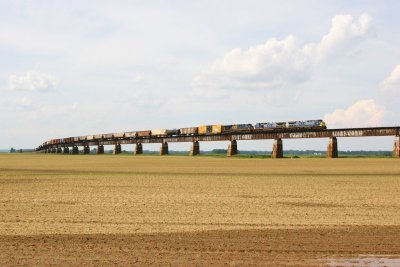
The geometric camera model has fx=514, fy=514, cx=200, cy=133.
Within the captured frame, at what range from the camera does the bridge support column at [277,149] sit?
243ft

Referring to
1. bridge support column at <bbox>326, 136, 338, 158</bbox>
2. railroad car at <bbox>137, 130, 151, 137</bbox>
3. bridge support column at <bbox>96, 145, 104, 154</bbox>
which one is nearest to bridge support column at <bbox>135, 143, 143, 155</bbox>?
railroad car at <bbox>137, 130, 151, 137</bbox>

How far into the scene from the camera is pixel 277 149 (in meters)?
75.1

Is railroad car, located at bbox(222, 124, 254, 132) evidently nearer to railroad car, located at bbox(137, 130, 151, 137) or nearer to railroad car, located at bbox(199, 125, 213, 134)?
railroad car, located at bbox(199, 125, 213, 134)

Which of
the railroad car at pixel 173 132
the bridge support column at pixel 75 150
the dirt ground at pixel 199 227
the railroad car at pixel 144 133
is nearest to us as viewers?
Result: the dirt ground at pixel 199 227

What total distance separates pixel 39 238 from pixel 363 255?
281 inches

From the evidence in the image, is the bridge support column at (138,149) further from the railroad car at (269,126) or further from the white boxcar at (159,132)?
the railroad car at (269,126)

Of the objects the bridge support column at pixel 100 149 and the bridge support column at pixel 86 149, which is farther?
the bridge support column at pixel 86 149

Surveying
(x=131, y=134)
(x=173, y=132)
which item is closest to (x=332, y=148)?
(x=173, y=132)

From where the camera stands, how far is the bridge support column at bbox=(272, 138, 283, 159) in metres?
74.2

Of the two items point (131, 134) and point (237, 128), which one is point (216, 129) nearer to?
point (237, 128)

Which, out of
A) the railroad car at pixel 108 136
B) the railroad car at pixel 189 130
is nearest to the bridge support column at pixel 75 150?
the railroad car at pixel 108 136

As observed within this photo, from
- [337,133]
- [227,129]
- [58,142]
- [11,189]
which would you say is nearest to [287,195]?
[11,189]

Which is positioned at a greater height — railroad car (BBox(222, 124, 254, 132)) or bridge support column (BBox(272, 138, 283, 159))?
railroad car (BBox(222, 124, 254, 132))

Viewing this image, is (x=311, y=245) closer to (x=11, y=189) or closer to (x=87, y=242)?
(x=87, y=242)
